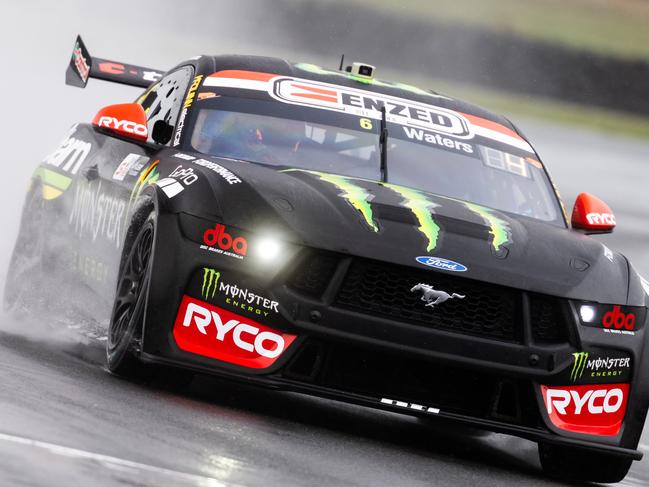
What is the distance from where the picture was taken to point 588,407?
677 centimetres

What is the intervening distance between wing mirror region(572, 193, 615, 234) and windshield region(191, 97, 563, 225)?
0.10m

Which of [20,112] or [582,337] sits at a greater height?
[20,112]

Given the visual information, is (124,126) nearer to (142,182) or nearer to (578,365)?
(142,182)

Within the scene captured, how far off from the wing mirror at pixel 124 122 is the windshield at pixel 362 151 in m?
0.24

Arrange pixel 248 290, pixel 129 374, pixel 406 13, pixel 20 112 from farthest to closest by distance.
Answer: pixel 406 13 → pixel 20 112 → pixel 129 374 → pixel 248 290

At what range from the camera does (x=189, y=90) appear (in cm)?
813

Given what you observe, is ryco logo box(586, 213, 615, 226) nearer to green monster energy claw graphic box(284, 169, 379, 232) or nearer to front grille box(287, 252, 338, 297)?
green monster energy claw graphic box(284, 169, 379, 232)

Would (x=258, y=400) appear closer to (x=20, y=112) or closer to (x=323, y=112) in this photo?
(x=323, y=112)

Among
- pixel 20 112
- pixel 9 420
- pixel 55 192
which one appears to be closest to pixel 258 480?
pixel 9 420

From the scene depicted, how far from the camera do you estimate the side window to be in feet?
26.9

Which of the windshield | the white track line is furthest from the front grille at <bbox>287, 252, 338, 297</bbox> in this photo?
the white track line

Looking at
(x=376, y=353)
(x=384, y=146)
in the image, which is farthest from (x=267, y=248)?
(x=384, y=146)

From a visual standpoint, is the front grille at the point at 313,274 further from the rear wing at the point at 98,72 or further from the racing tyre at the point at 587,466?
the rear wing at the point at 98,72

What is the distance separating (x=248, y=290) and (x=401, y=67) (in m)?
20.5
